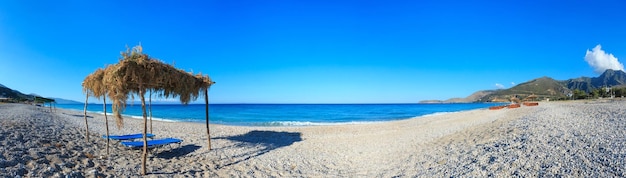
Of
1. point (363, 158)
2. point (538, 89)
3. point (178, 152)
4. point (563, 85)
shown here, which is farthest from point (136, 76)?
point (563, 85)

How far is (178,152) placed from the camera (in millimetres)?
8273

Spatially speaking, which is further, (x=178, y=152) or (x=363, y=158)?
(x=178, y=152)

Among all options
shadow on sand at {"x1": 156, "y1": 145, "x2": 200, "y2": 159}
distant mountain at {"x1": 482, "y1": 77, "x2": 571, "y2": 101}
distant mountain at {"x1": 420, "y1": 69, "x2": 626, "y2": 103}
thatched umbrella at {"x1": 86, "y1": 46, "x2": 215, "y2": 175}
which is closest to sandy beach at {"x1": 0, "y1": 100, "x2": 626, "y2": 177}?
shadow on sand at {"x1": 156, "y1": 145, "x2": 200, "y2": 159}

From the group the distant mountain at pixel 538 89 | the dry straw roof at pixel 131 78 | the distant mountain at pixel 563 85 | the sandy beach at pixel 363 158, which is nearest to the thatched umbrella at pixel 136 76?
the dry straw roof at pixel 131 78

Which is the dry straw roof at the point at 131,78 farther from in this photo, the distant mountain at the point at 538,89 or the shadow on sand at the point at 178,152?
the distant mountain at the point at 538,89

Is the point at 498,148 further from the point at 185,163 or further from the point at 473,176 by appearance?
the point at 185,163

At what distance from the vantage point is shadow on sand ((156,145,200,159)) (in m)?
7.66

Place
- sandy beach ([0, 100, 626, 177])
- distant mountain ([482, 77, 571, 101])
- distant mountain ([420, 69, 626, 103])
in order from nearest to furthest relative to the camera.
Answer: sandy beach ([0, 100, 626, 177])
distant mountain ([482, 77, 571, 101])
distant mountain ([420, 69, 626, 103])

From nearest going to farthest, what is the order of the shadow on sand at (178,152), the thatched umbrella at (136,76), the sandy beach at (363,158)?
1. the sandy beach at (363,158)
2. the thatched umbrella at (136,76)
3. the shadow on sand at (178,152)

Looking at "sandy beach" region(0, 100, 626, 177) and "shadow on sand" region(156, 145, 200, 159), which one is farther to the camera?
"shadow on sand" region(156, 145, 200, 159)

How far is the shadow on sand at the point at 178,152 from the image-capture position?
7.66 meters

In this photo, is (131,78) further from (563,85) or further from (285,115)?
(563,85)

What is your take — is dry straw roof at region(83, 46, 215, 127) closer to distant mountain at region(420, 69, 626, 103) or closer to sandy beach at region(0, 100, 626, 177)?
sandy beach at region(0, 100, 626, 177)

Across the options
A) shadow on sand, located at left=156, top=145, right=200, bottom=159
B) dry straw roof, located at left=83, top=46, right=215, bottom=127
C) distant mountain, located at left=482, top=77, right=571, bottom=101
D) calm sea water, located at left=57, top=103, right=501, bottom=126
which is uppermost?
distant mountain, located at left=482, top=77, right=571, bottom=101
